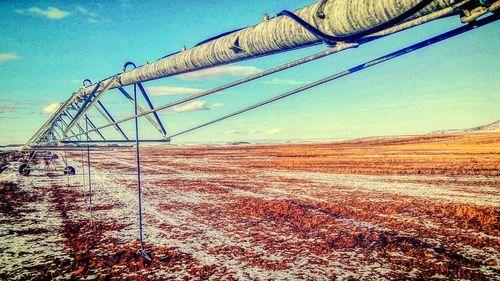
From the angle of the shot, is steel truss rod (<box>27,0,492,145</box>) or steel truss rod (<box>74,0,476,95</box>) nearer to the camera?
steel truss rod (<box>27,0,492,145</box>)

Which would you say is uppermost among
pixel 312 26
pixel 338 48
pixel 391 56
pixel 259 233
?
pixel 312 26

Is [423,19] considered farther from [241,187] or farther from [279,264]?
[241,187]

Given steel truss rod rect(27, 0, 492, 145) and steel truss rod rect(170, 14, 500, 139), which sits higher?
steel truss rod rect(27, 0, 492, 145)

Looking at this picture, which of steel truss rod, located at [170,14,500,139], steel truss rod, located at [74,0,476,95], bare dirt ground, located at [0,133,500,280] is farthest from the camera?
bare dirt ground, located at [0,133,500,280]

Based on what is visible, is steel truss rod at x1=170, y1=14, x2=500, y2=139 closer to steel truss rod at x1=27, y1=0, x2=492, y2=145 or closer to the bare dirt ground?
steel truss rod at x1=27, y1=0, x2=492, y2=145

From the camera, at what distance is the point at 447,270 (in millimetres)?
5883

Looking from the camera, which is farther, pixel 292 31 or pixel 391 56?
pixel 292 31

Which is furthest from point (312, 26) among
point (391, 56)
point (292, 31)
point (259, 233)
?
point (259, 233)

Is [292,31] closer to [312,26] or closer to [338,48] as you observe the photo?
[312,26]

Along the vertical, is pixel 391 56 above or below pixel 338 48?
below

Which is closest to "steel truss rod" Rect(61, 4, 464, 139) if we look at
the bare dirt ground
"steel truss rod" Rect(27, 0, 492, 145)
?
"steel truss rod" Rect(27, 0, 492, 145)

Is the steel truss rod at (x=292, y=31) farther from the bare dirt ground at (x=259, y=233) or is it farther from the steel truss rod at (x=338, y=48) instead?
the bare dirt ground at (x=259, y=233)

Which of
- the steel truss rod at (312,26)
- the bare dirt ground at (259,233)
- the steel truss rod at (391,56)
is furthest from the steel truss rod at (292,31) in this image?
the bare dirt ground at (259,233)

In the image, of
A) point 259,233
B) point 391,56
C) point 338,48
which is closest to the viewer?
point 391,56
